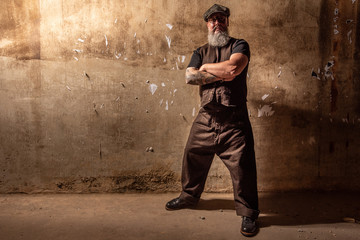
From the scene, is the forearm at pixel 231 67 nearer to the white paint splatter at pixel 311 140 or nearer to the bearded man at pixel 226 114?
the bearded man at pixel 226 114

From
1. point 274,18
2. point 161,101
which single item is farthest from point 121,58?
point 274,18

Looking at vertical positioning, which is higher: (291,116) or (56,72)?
(56,72)

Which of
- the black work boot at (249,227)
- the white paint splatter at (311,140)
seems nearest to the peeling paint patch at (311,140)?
the white paint splatter at (311,140)

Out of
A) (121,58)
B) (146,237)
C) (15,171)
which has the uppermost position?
(121,58)

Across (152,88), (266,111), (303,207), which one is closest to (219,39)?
(152,88)

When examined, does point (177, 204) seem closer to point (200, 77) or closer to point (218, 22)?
point (200, 77)

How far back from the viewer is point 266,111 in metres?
3.06

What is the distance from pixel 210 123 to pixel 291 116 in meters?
1.16

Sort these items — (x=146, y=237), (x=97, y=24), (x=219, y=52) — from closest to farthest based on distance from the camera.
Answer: (x=146, y=237) < (x=219, y=52) < (x=97, y=24)

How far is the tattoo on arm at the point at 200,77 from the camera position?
7.75 feet

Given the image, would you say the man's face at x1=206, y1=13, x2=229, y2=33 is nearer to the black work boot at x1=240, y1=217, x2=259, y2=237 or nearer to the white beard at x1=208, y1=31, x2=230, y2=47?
the white beard at x1=208, y1=31, x2=230, y2=47

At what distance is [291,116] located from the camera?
307 centimetres

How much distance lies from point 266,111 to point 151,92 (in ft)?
4.45

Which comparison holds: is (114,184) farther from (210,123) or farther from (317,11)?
(317,11)
